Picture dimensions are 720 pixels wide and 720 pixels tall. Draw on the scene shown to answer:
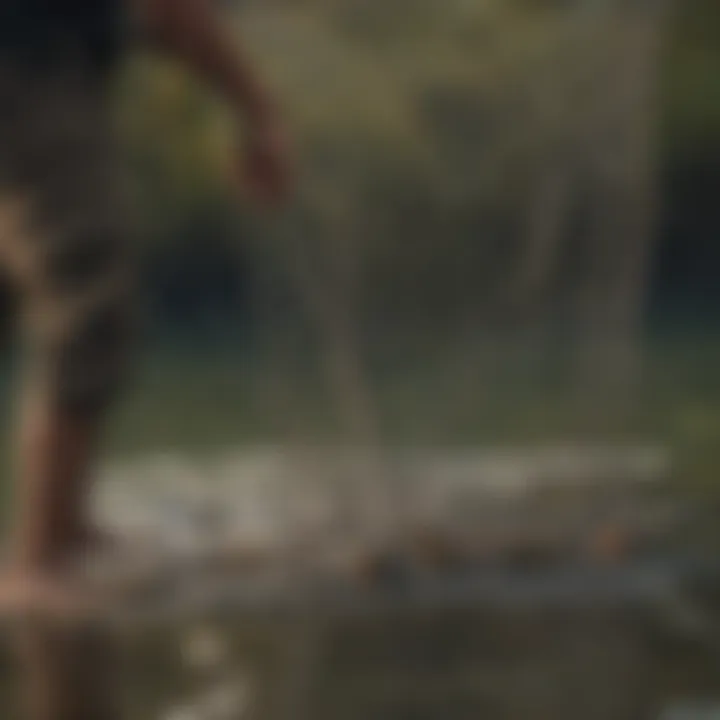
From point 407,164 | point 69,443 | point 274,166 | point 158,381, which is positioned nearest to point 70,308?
point 69,443

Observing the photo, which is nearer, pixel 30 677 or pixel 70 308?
pixel 30 677

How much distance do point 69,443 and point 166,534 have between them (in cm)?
15

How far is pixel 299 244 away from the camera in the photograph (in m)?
1.64

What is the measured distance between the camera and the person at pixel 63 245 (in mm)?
1383

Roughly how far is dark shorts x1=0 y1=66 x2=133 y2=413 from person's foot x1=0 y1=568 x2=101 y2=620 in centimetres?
14

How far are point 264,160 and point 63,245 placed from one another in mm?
214

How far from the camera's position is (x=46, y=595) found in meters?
1.38

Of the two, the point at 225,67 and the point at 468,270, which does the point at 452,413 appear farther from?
the point at 225,67

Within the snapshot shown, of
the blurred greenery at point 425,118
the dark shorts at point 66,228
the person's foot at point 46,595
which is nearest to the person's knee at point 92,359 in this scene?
the dark shorts at point 66,228

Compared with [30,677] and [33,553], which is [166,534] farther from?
[30,677]

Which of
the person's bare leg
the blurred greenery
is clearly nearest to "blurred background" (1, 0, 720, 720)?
the blurred greenery

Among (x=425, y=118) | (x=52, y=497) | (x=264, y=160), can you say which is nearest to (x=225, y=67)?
(x=264, y=160)

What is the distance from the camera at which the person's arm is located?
146cm

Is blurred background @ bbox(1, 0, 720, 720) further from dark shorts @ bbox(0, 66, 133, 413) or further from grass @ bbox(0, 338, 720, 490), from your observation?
dark shorts @ bbox(0, 66, 133, 413)
